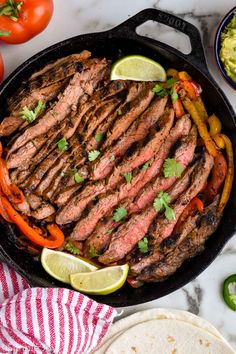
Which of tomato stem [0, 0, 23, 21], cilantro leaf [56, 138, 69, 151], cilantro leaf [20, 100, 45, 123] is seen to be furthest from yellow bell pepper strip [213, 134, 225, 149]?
tomato stem [0, 0, 23, 21]

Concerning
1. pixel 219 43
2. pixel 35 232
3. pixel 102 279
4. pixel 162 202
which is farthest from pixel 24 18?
pixel 102 279

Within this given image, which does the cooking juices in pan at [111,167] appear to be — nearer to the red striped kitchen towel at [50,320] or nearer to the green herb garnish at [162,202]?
the green herb garnish at [162,202]

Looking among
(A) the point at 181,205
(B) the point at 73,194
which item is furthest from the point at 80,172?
(A) the point at 181,205

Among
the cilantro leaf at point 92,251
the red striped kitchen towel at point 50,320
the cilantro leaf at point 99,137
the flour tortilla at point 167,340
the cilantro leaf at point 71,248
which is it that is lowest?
the flour tortilla at point 167,340

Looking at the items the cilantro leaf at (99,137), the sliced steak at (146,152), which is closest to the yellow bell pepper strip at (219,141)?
the sliced steak at (146,152)

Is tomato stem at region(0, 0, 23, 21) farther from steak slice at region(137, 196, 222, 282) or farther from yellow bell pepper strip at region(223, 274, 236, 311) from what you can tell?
yellow bell pepper strip at region(223, 274, 236, 311)

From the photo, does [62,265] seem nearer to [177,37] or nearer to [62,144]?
[62,144]
